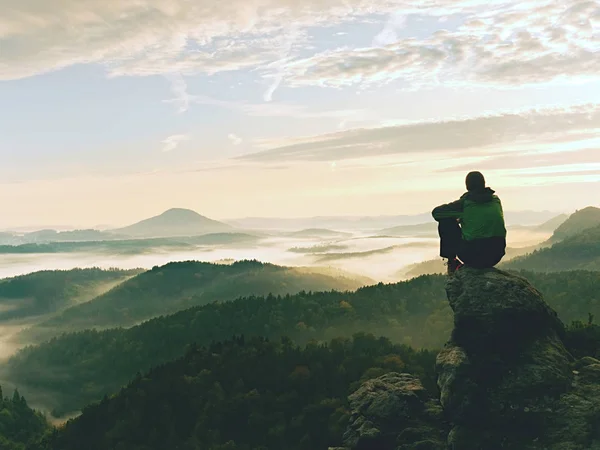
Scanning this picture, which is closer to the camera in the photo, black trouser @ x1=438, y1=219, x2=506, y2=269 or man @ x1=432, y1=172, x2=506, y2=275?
man @ x1=432, y1=172, x2=506, y2=275

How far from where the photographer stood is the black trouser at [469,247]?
29.5 meters

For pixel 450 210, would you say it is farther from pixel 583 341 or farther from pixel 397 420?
pixel 583 341

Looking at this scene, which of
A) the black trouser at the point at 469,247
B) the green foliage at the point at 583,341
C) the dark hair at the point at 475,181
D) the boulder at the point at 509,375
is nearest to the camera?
the boulder at the point at 509,375

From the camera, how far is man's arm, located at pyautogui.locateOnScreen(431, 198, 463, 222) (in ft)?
96.8

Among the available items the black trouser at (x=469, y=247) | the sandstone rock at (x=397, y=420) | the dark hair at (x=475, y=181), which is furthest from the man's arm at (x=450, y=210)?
the sandstone rock at (x=397, y=420)

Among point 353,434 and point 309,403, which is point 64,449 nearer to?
point 309,403

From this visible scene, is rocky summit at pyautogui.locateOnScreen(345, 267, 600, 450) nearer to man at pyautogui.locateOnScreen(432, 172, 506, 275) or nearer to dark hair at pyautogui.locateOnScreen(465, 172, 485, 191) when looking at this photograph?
man at pyautogui.locateOnScreen(432, 172, 506, 275)

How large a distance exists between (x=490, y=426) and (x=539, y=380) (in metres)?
3.80

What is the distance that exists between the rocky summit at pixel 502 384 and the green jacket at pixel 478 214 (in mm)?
2749

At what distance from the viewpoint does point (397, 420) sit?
3266 centimetres

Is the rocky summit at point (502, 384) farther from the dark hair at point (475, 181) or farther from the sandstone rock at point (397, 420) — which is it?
the dark hair at point (475, 181)

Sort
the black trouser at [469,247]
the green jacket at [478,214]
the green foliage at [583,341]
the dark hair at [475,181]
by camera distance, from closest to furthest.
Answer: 1. the green jacket at [478,214]
2. the black trouser at [469,247]
3. the dark hair at [475,181]
4. the green foliage at [583,341]

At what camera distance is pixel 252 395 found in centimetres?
12119

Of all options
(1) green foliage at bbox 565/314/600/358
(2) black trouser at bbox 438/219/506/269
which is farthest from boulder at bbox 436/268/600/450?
(1) green foliage at bbox 565/314/600/358
